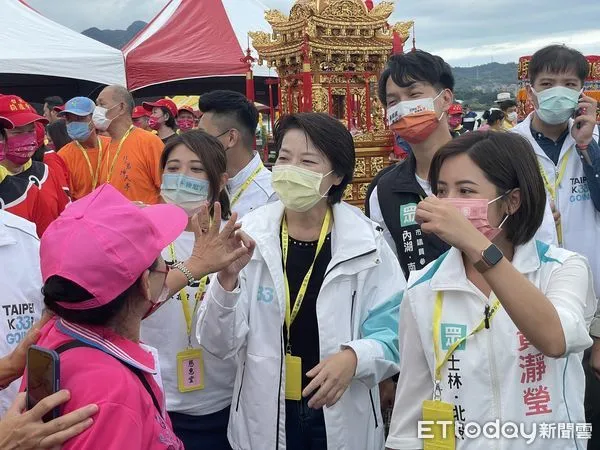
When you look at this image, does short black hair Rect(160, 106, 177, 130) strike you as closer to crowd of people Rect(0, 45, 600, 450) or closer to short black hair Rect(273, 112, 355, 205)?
crowd of people Rect(0, 45, 600, 450)

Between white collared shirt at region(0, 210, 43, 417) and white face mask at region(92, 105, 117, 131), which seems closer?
white collared shirt at region(0, 210, 43, 417)

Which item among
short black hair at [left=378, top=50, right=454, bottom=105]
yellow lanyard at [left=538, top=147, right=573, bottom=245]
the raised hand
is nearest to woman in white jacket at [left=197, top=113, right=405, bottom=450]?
short black hair at [left=378, top=50, right=454, bottom=105]

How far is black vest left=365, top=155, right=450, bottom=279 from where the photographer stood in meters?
2.89

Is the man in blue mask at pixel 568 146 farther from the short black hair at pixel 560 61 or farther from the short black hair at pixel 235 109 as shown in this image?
the short black hair at pixel 235 109

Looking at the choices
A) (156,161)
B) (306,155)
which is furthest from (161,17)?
(306,155)

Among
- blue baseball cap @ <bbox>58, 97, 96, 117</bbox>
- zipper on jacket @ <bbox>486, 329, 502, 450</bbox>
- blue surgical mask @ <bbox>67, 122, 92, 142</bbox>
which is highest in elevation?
blue baseball cap @ <bbox>58, 97, 96, 117</bbox>

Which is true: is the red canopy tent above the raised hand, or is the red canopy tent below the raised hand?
above

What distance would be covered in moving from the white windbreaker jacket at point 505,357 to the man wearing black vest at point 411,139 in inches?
Answer: 41.4

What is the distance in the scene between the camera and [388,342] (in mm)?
2238

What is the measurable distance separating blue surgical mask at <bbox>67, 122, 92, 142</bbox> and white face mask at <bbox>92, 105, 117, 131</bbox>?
19 centimetres

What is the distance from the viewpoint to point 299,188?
8.05 feet

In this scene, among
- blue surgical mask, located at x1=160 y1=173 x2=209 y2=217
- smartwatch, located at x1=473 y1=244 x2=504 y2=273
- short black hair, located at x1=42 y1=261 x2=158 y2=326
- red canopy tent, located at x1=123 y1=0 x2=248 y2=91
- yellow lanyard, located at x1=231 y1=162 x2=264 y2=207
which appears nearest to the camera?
short black hair, located at x1=42 y1=261 x2=158 y2=326

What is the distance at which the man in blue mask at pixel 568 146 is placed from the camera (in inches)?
123

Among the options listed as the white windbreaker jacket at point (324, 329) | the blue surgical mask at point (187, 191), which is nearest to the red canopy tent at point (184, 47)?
the blue surgical mask at point (187, 191)
